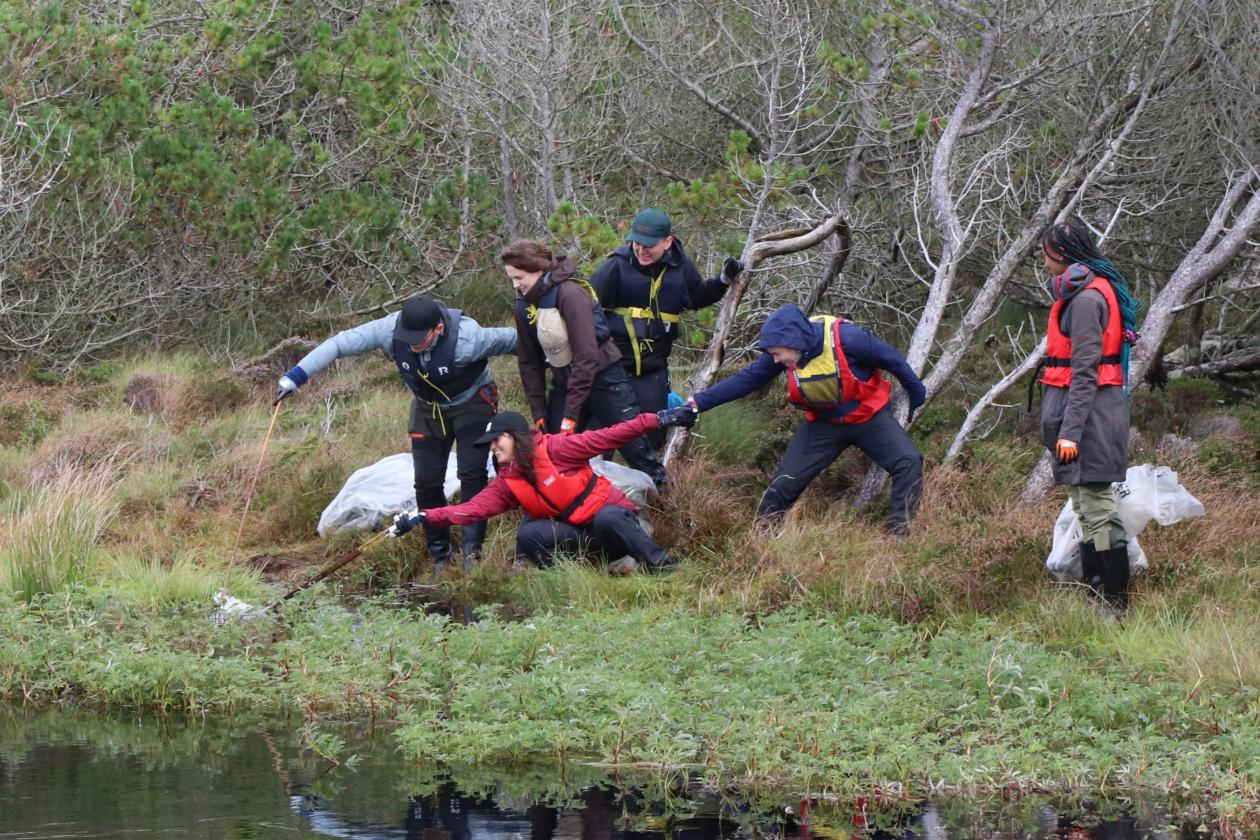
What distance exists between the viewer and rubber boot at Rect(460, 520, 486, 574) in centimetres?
937

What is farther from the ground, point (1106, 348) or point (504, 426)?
point (1106, 348)

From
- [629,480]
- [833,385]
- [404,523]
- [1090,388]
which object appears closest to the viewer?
[1090,388]

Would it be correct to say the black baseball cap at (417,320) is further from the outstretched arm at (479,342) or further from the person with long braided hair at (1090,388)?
the person with long braided hair at (1090,388)

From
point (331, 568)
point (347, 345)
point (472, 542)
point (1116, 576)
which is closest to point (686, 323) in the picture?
point (472, 542)

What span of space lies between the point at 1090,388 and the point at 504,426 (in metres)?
3.03

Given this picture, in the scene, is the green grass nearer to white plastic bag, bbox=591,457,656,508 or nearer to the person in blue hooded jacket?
white plastic bag, bbox=591,457,656,508

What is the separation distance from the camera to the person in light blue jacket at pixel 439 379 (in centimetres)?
887

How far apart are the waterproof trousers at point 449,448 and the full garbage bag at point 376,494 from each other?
241 mm

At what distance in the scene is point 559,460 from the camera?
28.5 ft

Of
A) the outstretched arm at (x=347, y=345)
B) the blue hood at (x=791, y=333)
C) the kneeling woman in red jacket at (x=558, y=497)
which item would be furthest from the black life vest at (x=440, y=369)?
the blue hood at (x=791, y=333)

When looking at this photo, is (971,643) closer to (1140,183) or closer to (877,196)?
(1140,183)

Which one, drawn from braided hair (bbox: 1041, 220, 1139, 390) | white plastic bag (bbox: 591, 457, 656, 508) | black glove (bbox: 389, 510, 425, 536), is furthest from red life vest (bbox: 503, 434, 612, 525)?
braided hair (bbox: 1041, 220, 1139, 390)

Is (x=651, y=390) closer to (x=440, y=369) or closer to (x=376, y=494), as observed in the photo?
(x=440, y=369)

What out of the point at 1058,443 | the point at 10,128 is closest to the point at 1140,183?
the point at 1058,443
